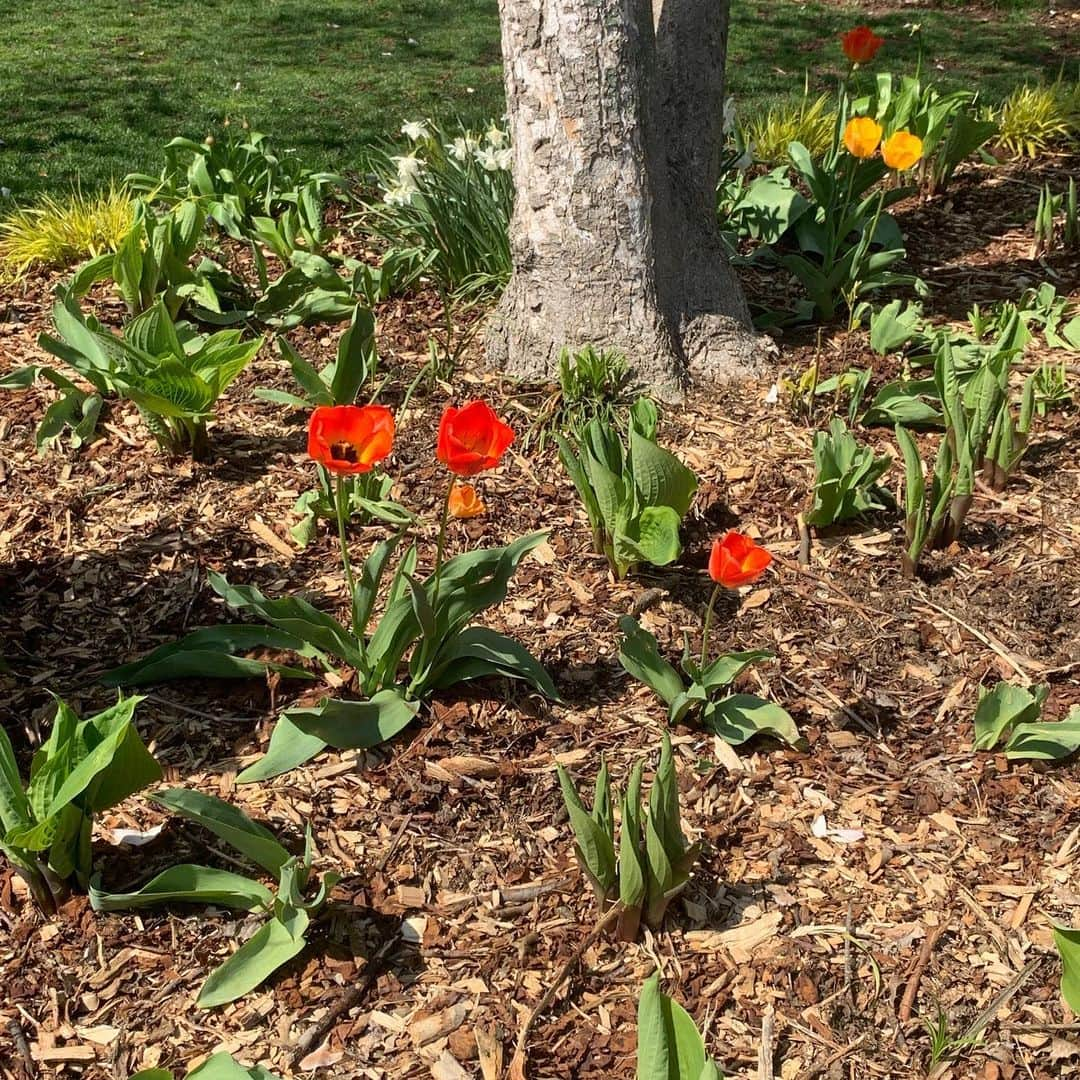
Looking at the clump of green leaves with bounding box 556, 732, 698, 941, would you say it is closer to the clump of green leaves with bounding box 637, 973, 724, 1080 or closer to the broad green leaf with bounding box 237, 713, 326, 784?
the clump of green leaves with bounding box 637, 973, 724, 1080

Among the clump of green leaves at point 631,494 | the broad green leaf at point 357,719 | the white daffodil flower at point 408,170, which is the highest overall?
the white daffodil flower at point 408,170

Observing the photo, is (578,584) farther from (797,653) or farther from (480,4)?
(480,4)

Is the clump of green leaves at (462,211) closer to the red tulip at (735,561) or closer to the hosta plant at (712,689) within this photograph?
the hosta plant at (712,689)

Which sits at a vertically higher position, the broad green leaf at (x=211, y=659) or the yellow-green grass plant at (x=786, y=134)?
the yellow-green grass plant at (x=786, y=134)

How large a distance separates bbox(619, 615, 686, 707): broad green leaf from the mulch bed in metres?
0.12

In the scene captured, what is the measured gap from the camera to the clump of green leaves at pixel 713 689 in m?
2.55

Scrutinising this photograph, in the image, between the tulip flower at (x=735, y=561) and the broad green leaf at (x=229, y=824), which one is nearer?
the broad green leaf at (x=229, y=824)

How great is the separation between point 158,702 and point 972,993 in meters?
1.81

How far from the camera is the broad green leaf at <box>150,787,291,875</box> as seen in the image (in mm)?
2021

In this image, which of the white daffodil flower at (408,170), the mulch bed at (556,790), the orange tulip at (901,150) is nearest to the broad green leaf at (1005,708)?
the mulch bed at (556,790)

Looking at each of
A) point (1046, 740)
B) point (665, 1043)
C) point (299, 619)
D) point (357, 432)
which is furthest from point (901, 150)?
point (665, 1043)

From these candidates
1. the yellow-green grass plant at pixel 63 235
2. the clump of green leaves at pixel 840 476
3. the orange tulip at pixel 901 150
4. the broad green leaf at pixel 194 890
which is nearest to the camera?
the broad green leaf at pixel 194 890

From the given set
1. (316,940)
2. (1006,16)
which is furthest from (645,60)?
(1006,16)

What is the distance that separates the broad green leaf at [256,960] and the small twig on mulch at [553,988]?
420mm
